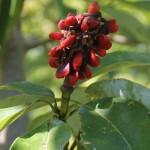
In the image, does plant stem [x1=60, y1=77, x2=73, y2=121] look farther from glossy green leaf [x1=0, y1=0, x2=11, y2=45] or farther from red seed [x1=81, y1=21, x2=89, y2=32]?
glossy green leaf [x1=0, y1=0, x2=11, y2=45]

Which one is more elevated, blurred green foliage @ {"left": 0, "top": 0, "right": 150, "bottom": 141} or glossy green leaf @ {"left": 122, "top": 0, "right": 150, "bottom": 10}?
glossy green leaf @ {"left": 122, "top": 0, "right": 150, "bottom": 10}

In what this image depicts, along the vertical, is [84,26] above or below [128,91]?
above

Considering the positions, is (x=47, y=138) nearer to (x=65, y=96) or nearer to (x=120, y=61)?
(x=65, y=96)

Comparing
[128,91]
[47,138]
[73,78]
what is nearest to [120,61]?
[128,91]

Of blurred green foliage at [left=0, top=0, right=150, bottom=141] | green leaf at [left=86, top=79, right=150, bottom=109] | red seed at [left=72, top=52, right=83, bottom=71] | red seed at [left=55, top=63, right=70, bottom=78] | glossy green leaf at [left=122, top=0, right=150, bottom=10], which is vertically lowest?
blurred green foliage at [left=0, top=0, right=150, bottom=141]

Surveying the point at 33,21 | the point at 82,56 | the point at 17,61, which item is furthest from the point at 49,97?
the point at 33,21

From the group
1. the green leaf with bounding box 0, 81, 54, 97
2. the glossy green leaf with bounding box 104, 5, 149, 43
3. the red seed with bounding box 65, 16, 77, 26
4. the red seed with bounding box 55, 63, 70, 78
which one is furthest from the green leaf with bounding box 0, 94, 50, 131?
the glossy green leaf with bounding box 104, 5, 149, 43

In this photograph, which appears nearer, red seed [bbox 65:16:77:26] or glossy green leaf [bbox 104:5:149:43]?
red seed [bbox 65:16:77:26]
